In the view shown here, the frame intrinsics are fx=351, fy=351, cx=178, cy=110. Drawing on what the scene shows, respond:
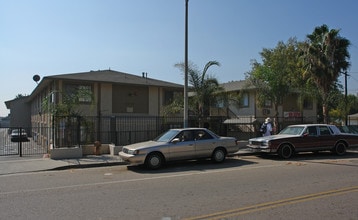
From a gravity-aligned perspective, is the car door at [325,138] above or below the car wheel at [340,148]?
above

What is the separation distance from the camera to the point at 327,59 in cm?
2420

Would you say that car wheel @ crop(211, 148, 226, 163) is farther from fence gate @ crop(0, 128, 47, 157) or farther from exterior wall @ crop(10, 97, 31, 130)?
exterior wall @ crop(10, 97, 31, 130)

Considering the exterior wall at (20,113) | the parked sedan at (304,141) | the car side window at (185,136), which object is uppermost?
the exterior wall at (20,113)

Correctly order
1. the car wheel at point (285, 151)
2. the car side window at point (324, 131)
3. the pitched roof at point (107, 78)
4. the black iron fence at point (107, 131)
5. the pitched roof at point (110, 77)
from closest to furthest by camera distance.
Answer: the car wheel at point (285, 151) → the car side window at point (324, 131) → the black iron fence at point (107, 131) → the pitched roof at point (107, 78) → the pitched roof at point (110, 77)

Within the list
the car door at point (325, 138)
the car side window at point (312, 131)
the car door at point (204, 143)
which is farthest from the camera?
the car door at point (325, 138)

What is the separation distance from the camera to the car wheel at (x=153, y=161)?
12359mm

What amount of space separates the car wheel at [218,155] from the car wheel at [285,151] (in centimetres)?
294

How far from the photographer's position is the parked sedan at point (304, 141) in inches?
604

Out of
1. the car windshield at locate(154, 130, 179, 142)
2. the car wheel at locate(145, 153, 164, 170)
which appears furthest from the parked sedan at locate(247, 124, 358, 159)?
the car wheel at locate(145, 153, 164, 170)

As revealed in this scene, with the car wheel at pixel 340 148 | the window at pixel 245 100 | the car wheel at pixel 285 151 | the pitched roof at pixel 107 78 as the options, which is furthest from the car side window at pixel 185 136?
the window at pixel 245 100

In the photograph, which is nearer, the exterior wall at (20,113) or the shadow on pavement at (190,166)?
the shadow on pavement at (190,166)

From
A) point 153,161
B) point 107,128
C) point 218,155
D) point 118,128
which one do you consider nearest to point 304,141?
point 218,155

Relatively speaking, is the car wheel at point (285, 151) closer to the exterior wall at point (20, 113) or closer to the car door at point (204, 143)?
the car door at point (204, 143)

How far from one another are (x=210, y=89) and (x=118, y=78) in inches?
323
